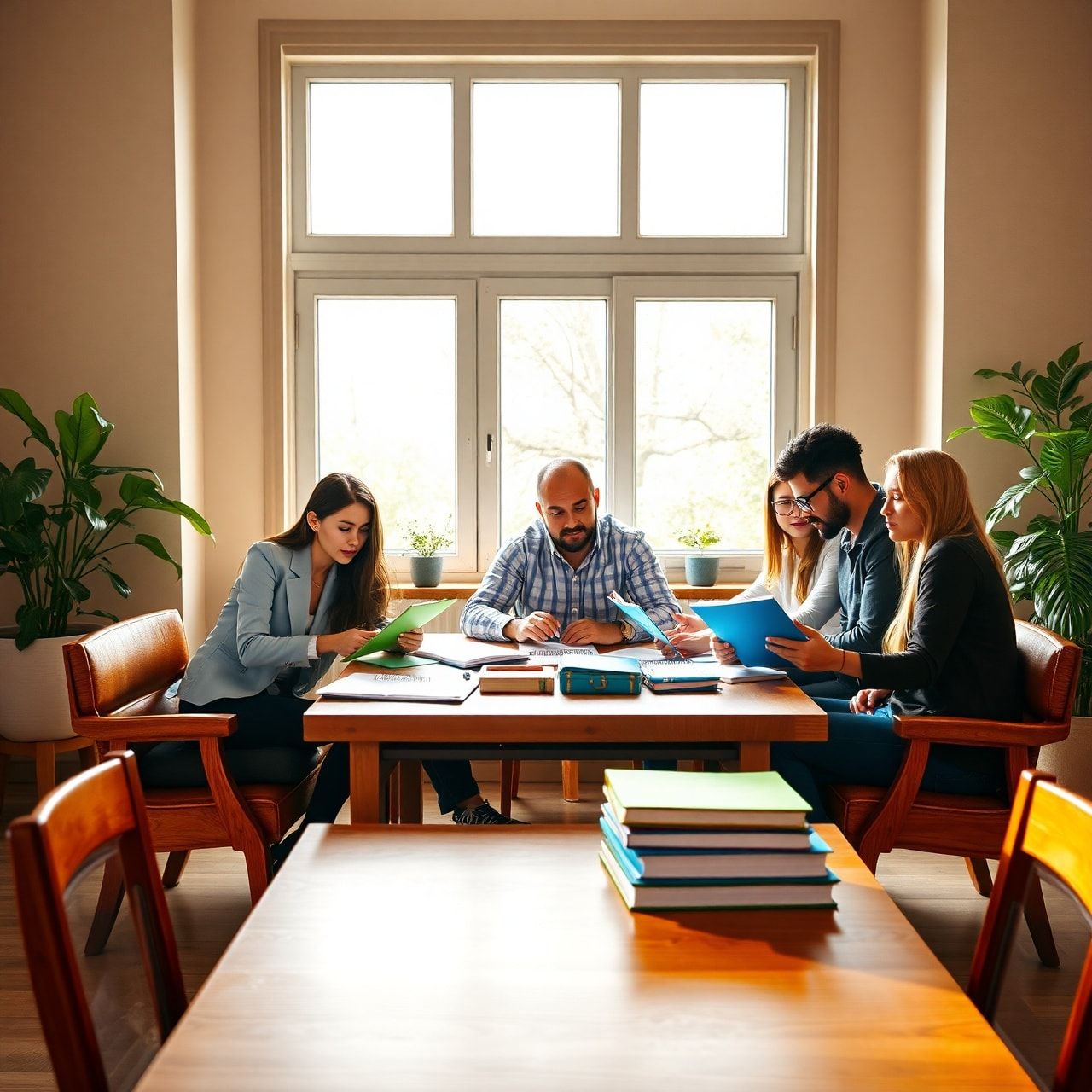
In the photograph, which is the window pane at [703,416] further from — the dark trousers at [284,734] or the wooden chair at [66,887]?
the wooden chair at [66,887]

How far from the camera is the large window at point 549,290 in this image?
415cm

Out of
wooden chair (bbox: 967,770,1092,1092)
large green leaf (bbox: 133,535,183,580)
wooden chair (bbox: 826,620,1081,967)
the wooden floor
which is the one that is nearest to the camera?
wooden chair (bbox: 967,770,1092,1092)

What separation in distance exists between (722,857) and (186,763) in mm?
1556

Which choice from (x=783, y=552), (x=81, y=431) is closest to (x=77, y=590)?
(x=81, y=431)

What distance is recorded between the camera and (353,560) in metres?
2.91

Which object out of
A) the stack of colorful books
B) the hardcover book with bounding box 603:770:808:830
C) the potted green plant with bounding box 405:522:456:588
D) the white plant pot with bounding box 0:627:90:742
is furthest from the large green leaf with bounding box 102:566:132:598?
the stack of colorful books

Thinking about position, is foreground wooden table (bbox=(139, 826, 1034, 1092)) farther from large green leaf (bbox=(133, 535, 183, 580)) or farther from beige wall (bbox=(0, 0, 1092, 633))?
beige wall (bbox=(0, 0, 1092, 633))

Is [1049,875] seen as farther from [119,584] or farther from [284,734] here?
[119,584]

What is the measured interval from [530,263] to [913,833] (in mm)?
2706

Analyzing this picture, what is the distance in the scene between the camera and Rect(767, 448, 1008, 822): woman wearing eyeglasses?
7.54 feet

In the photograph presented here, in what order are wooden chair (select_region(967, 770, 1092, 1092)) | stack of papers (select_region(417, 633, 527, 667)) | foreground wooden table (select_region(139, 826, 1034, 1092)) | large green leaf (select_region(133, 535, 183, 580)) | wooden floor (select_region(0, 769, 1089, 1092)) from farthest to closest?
large green leaf (select_region(133, 535, 183, 580)) < stack of papers (select_region(417, 633, 527, 667)) < wooden floor (select_region(0, 769, 1089, 1092)) < wooden chair (select_region(967, 770, 1092, 1092)) < foreground wooden table (select_region(139, 826, 1034, 1092))

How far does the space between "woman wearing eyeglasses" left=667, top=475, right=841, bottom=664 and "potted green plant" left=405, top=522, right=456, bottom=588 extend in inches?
48.6

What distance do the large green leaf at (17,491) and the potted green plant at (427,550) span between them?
132 cm

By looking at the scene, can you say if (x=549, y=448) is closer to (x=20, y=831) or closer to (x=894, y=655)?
(x=894, y=655)
